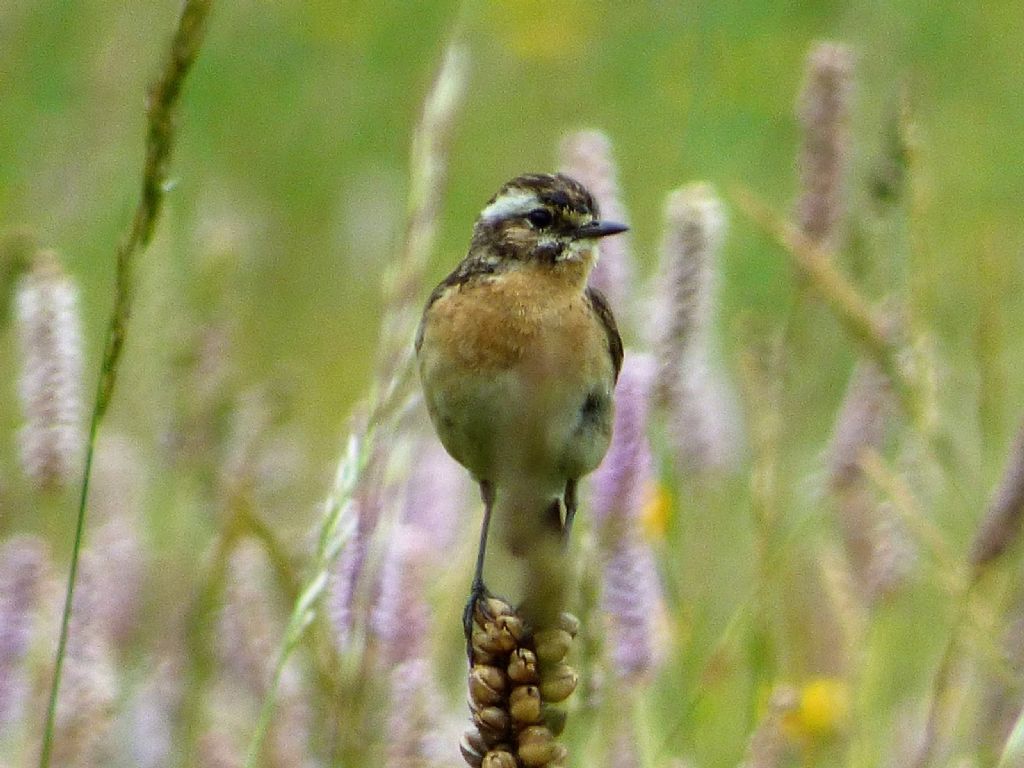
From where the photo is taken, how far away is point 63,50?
694 cm

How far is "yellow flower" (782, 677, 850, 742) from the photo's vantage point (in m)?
3.11

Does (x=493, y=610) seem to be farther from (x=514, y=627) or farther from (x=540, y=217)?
(x=540, y=217)

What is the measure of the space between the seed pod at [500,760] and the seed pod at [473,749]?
2 cm

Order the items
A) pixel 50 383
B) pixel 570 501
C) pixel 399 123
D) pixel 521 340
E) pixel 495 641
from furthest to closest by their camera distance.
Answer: pixel 399 123 < pixel 521 340 < pixel 570 501 < pixel 50 383 < pixel 495 641

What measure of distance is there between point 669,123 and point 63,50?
278 centimetres

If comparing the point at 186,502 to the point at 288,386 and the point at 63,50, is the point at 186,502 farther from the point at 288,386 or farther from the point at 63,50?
the point at 63,50

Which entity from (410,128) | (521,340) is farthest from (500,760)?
(410,128)

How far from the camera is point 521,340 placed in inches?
116

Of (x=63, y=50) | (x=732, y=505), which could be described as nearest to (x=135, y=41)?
(x=63, y=50)

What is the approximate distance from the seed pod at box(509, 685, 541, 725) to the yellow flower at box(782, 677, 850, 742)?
148 centimetres

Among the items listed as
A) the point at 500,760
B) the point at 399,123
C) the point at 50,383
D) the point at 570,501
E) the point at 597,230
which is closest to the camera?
the point at 500,760

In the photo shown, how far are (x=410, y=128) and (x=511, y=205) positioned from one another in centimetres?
215

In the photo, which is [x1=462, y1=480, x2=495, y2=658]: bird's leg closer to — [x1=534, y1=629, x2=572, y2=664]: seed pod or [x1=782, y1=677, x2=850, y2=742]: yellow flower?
[x1=782, y1=677, x2=850, y2=742]: yellow flower

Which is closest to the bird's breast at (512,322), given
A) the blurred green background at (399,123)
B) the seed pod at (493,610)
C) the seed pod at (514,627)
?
the seed pod at (493,610)
